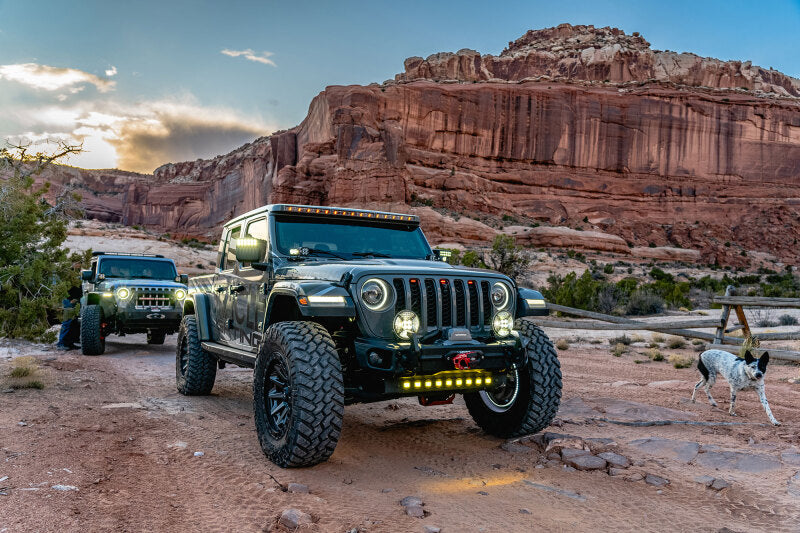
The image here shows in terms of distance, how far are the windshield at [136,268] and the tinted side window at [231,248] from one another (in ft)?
24.0

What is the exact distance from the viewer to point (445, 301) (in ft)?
15.4

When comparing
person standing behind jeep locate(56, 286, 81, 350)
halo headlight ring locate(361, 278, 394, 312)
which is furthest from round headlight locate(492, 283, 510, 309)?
person standing behind jeep locate(56, 286, 81, 350)

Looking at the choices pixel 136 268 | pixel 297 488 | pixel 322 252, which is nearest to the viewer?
pixel 297 488

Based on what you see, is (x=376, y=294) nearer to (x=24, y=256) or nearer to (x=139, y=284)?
(x=139, y=284)

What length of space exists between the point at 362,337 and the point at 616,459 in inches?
91.4

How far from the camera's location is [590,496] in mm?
4004

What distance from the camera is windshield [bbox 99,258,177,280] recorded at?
13164 mm

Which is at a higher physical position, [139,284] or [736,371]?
[139,284]

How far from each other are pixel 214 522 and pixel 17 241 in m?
11.1

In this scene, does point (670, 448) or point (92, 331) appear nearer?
point (670, 448)

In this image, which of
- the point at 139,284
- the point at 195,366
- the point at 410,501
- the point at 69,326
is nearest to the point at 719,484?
the point at 410,501

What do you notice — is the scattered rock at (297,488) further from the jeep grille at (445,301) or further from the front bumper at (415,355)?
the jeep grille at (445,301)

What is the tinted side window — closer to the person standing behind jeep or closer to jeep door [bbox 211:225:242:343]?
jeep door [bbox 211:225:242:343]

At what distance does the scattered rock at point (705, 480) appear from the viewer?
14.0 ft
